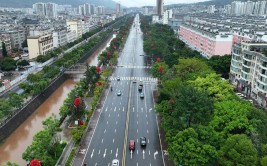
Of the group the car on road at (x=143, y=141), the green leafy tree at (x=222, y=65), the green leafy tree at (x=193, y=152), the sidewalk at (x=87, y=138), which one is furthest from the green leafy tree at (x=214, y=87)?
the green leafy tree at (x=222, y=65)

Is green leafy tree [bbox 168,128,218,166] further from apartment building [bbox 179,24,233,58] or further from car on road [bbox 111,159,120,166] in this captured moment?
apartment building [bbox 179,24,233,58]

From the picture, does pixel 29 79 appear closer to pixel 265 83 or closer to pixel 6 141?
pixel 6 141

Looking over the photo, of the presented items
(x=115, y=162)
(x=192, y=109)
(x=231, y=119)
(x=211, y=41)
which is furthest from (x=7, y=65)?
(x=231, y=119)

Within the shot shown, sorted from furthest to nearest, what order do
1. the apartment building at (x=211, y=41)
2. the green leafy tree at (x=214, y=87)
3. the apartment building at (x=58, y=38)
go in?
the apartment building at (x=58, y=38) → the apartment building at (x=211, y=41) → the green leafy tree at (x=214, y=87)

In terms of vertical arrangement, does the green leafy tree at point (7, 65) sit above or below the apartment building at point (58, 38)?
below

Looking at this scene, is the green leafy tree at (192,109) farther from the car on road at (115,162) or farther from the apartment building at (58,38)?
the apartment building at (58,38)

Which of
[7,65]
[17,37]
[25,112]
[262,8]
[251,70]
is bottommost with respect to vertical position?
[25,112]

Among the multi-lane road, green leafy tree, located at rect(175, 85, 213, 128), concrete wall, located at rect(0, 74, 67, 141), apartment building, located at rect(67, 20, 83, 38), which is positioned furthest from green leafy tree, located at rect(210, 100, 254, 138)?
apartment building, located at rect(67, 20, 83, 38)

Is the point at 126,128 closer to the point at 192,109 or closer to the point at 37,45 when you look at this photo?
the point at 192,109
